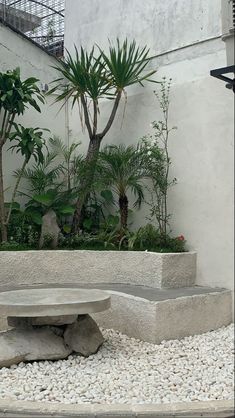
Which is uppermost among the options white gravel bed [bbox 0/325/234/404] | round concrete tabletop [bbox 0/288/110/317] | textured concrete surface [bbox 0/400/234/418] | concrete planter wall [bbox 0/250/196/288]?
concrete planter wall [bbox 0/250/196/288]

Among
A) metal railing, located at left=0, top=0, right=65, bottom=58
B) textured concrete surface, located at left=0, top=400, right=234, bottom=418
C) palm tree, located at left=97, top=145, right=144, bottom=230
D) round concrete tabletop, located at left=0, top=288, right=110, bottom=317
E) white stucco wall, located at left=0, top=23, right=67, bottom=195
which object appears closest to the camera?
textured concrete surface, located at left=0, top=400, right=234, bottom=418

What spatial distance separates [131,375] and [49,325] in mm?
884

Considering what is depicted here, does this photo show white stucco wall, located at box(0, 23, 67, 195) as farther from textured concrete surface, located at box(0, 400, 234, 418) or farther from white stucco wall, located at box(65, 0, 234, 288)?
textured concrete surface, located at box(0, 400, 234, 418)

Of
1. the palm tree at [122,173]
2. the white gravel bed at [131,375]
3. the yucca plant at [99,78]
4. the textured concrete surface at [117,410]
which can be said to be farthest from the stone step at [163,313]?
the yucca plant at [99,78]

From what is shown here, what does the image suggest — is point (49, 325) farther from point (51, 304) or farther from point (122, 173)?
point (122, 173)

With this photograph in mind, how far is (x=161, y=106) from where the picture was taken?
5887 mm

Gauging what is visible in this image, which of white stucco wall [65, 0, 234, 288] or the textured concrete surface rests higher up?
white stucco wall [65, 0, 234, 288]

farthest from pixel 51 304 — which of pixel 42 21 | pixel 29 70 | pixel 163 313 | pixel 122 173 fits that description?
pixel 42 21

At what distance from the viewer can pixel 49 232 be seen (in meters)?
→ 5.82

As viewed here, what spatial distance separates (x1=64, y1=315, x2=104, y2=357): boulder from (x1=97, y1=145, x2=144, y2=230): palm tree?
6.91 ft

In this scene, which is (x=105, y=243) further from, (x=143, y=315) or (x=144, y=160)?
(x=143, y=315)

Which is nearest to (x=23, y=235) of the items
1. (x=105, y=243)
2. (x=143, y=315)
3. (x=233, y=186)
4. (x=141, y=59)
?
(x=105, y=243)

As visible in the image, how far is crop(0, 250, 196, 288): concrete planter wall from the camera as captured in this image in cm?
507

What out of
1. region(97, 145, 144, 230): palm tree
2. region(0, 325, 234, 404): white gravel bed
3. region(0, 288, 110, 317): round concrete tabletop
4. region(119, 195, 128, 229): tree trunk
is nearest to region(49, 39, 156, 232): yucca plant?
region(97, 145, 144, 230): palm tree
